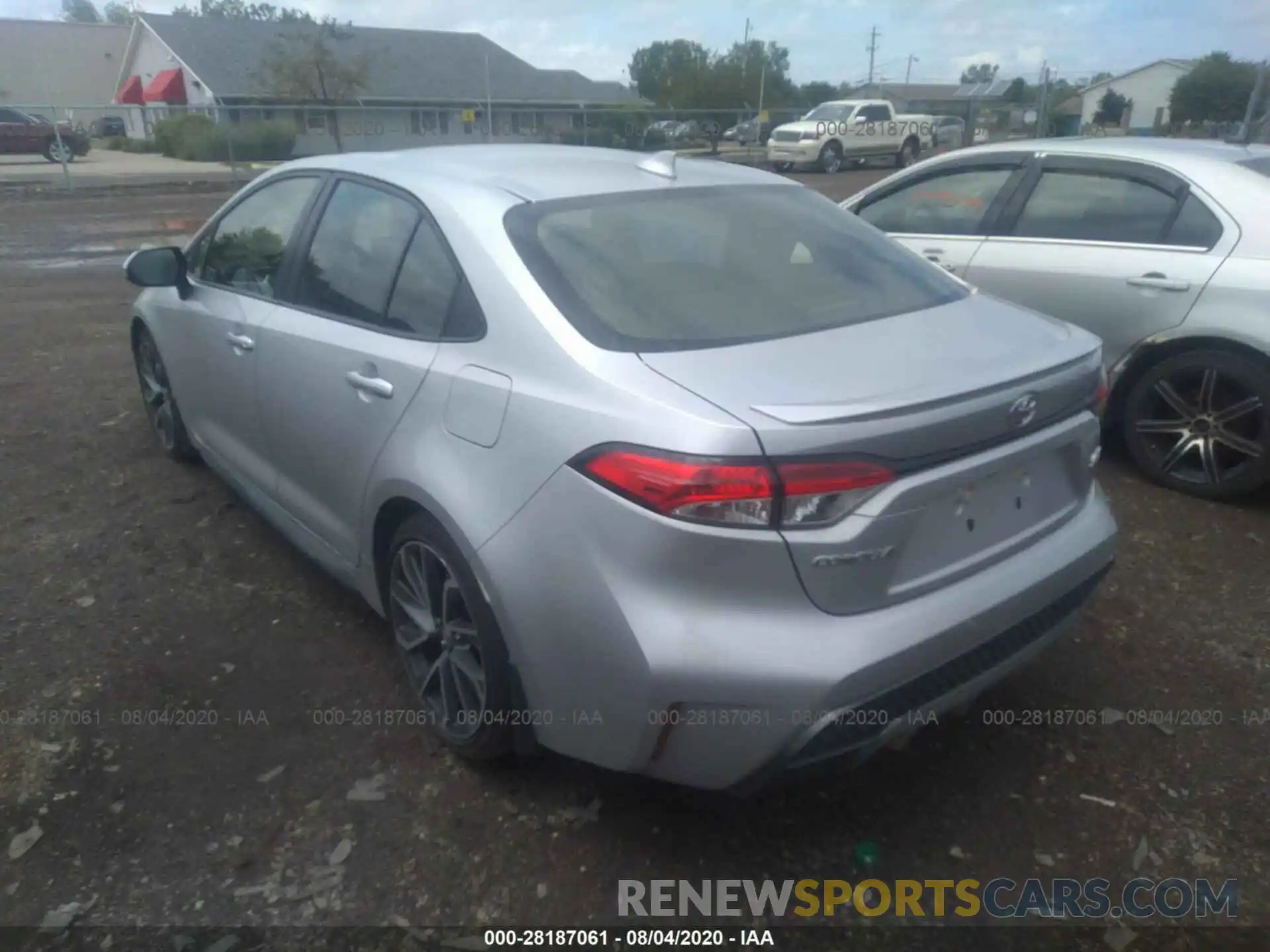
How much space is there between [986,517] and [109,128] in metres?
57.9

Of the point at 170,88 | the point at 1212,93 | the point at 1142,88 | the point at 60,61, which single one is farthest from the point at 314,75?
the point at 1142,88

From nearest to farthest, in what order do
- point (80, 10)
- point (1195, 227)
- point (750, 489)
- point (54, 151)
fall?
point (750, 489) → point (1195, 227) → point (54, 151) → point (80, 10)

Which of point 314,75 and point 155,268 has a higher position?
point 314,75

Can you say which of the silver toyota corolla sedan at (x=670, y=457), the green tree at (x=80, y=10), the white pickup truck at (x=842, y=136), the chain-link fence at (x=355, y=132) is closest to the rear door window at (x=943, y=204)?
the silver toyota corolla sedan at (x=670, y=457)

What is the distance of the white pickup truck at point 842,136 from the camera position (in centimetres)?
2816

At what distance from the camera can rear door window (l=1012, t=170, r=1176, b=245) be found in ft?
16.0

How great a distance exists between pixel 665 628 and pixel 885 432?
0.63 metres

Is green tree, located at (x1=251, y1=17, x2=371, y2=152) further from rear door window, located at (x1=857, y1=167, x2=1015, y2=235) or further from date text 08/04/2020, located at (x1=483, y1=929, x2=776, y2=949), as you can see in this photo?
date text 08/04/2020, located at (x1=483, y1=929, x2=776, y2=949)

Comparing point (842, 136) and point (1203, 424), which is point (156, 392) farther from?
point (842, 136)

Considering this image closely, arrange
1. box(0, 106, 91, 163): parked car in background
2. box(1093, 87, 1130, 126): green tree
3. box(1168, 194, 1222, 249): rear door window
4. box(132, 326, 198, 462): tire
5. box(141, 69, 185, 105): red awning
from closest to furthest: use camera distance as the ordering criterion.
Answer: box(1168, 194, 1222, 249): rear door window → box(132, 326, 198, 462): tire → box(0, 106, 91, 163): parked car in background → box(1093, 87, 1130, 126): green tree → box(141, 69, 185, 105): red awning

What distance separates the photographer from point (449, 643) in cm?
286

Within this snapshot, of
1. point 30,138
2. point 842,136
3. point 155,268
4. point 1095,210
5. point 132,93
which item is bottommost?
point 30,138

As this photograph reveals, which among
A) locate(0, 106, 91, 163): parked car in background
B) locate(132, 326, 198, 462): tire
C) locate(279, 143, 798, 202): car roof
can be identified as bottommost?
locate(0, 106, 91, 163): parked car in background

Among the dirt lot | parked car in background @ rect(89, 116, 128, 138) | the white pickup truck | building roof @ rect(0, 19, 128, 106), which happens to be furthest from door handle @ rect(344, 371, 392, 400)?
building roof @ rect(0, 19, 128, 106)
